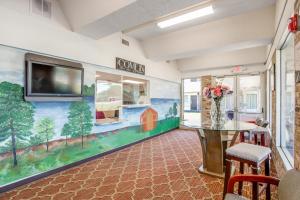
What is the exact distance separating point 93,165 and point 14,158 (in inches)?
52.3

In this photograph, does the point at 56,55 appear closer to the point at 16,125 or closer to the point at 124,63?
the point at 16,125

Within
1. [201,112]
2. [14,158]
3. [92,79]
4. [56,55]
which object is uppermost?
[56,55]

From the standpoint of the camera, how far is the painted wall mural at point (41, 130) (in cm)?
250

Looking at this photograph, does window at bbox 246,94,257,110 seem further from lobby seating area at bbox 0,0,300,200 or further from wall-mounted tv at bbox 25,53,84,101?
wall-mounted tv at bbox 25,53,84,101

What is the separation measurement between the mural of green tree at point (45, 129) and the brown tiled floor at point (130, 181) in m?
0.69

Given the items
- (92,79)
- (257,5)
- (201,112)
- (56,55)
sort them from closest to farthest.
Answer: (56,55) → (257,5) → (92,79) → (201,112)

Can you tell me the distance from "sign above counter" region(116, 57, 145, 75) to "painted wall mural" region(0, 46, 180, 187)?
28.5 inches

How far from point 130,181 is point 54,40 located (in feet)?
9.08

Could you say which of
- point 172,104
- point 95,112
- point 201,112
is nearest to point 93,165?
point 95,112

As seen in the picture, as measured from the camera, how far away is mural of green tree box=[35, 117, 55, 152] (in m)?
2.89

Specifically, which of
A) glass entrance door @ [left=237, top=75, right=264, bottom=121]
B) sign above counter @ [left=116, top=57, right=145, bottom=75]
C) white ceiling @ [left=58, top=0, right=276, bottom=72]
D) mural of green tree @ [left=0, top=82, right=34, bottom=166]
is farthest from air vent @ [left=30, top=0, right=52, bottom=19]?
glass entrance door @ [left=237, top=75, right=264, bottom=121]

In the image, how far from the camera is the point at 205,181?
2742mm

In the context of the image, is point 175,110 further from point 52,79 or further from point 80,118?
point 52,79

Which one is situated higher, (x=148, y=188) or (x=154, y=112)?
(x=154, y=112)
